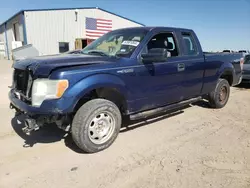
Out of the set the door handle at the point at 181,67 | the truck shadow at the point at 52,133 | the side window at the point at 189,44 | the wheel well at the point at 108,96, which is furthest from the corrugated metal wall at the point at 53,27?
the wheel well at the point at 108,96

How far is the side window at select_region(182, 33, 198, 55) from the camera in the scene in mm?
5000

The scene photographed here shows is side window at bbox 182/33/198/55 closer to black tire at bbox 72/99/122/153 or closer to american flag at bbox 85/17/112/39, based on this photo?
black tire at bbox 72/99/122/153

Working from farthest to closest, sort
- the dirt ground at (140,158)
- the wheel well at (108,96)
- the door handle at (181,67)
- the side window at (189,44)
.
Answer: the side window at (189,44) → the door handle at (181,67) → the wheel well at (108,96) → the dirt ground at (140,158)

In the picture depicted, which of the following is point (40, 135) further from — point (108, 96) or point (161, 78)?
point (161, 78)

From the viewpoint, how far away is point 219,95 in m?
6.07

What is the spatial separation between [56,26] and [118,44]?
17932 millimetres

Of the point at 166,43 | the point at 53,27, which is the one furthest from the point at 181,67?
the point at 53,27

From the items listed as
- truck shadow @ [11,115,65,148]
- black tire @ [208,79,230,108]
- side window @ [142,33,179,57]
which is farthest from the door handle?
truck shadow @ [11,115,65,148]

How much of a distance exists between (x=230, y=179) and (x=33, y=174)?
253 cm

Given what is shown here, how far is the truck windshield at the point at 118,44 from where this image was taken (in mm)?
4082

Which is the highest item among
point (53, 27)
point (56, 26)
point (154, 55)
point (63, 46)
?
point (56, 26)

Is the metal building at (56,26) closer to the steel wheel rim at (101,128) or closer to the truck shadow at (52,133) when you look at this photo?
the truck shadow at (52,133)

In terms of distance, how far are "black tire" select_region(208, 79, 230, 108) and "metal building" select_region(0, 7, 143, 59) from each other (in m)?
16.0

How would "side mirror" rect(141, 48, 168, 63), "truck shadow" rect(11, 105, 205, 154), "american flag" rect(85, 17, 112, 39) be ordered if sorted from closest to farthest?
"side mirror" rect(141, 48, 168, 63) < "truck shadow" rect(11, 105, 205, 154) < "american flag" rect(85, 17, 112, 39)
